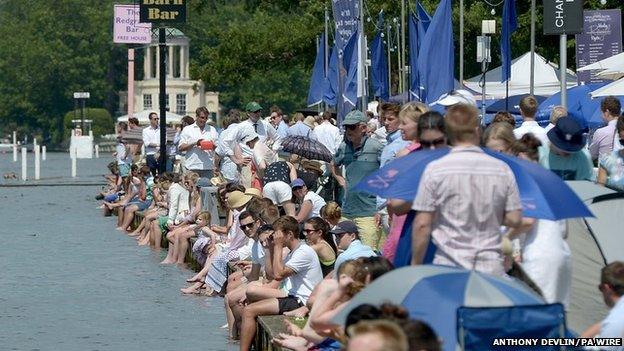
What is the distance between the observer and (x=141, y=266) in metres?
25.1

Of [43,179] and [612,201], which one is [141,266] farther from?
[43,179]

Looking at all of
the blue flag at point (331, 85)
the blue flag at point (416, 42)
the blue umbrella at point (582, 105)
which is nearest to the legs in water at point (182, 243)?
the blue flag at point (416, 42)

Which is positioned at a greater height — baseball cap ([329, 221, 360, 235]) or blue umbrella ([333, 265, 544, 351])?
blue umbrella ([333, 265, 544, 351])

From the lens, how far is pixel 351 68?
85.8 feet

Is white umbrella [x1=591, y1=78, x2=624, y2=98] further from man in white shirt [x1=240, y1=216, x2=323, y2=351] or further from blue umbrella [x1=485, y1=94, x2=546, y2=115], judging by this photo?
blue umbrella [x1=485, y1=94, x2=546, y2=115]

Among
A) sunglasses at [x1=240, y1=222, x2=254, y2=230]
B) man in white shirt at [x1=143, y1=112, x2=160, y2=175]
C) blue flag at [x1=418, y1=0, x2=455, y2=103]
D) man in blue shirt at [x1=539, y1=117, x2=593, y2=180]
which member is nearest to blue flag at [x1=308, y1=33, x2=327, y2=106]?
man in white shirt at [x1=143, y1=112, x2=160, y2=175]

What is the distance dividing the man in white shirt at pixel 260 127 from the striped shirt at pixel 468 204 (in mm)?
14830

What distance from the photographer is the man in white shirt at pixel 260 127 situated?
950 inches

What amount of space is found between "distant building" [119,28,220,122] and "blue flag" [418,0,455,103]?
399 feet

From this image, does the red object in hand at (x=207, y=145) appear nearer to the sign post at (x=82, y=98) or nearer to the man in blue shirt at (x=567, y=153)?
the man in blue shirt at (x=567, y=153)

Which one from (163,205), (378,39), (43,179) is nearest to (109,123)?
(43,179)

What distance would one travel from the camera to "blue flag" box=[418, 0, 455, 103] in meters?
21.9

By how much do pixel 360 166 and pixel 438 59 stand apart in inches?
265

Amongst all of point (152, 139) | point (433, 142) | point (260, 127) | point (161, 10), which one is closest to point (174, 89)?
point (152, 139)
